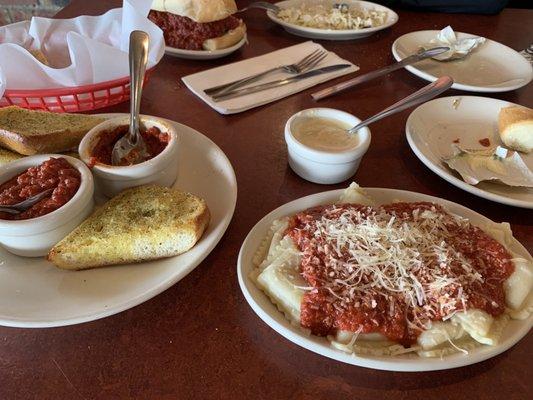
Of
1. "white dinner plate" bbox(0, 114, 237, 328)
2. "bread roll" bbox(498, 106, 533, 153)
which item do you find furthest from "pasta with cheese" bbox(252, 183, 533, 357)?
"bread roll" bbox(498, 106, 533, 153)

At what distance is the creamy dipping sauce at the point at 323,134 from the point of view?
1215 mm

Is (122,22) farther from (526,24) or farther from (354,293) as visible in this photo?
(526,24)

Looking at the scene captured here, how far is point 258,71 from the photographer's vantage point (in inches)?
66.8

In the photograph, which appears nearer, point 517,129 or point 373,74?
point 517,129

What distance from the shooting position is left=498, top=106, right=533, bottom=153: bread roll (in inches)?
52.0

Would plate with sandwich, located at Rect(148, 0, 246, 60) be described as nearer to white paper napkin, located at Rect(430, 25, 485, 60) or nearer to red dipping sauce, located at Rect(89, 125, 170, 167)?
red dipping sauce, located at Rect(89, 125, 170, 167)

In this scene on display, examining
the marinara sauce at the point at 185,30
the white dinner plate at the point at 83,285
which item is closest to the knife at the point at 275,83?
the marinara sauce at the point at 185,30

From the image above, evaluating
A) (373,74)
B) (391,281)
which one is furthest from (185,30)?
(391,281)

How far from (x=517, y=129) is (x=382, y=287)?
2.75 ft

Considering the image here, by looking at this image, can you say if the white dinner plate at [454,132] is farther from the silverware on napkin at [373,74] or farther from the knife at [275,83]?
the knife at [275,83]

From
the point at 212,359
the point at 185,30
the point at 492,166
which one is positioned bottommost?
the point at 212,359

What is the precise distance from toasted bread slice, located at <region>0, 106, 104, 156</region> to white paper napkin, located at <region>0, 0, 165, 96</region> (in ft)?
0.35

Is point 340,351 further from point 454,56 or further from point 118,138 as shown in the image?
point 454,56

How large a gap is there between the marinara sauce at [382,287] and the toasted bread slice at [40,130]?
66 centimetres
